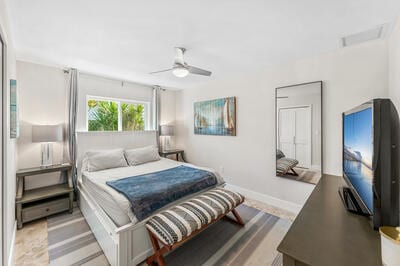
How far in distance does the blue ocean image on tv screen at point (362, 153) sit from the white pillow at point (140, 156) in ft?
10.4

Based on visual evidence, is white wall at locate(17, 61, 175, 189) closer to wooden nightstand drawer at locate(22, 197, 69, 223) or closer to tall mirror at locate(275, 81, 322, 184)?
wooden nightstand drawer at locate(22, 197, 69, 223)

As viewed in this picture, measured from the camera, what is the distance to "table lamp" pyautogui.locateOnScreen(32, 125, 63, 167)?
2.62 m

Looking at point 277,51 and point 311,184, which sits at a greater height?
point 277,51

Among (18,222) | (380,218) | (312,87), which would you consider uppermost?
(312,87)

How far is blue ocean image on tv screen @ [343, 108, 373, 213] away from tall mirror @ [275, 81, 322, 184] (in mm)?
1270

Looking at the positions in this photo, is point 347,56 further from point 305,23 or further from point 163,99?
point 163,99

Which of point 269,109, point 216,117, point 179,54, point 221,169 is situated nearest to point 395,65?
point 269,109

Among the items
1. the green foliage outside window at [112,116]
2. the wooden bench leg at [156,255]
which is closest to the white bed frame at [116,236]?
the wooden bench leg at [156,255]

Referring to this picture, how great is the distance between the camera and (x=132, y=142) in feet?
13.0

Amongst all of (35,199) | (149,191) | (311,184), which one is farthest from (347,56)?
(35,199)

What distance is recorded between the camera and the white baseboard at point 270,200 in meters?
2.79

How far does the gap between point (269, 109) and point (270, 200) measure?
1581 millimetres

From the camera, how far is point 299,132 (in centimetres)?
271

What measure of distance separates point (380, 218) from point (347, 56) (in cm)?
225
